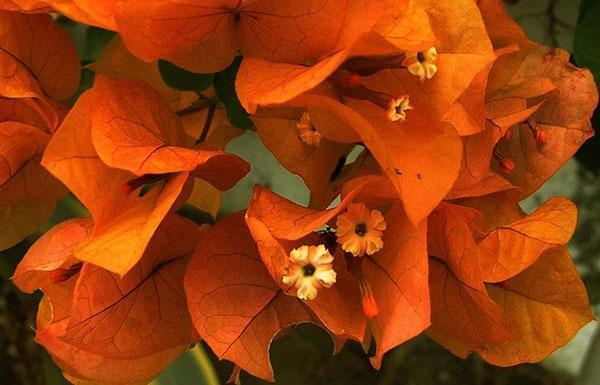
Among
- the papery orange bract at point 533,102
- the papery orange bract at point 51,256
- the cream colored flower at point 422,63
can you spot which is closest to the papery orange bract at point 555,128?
the papery orange bract at point 533,102

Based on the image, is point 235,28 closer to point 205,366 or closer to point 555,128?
point 555,128

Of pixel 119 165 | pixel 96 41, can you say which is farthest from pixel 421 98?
pixel 96 41

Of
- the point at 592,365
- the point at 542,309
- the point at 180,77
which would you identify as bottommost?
the point at 592,365

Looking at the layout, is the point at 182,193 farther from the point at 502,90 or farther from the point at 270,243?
the point at 502,90

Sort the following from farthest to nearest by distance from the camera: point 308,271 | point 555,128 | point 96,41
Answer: point 96,41, point 555,128, point 308,271

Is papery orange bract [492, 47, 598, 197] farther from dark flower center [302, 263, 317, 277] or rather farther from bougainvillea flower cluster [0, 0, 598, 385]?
dark flower center [302, 263, 317, 277]

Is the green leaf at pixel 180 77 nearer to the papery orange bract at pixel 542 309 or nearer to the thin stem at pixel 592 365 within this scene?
the papery orange bract at pixel 542 309
